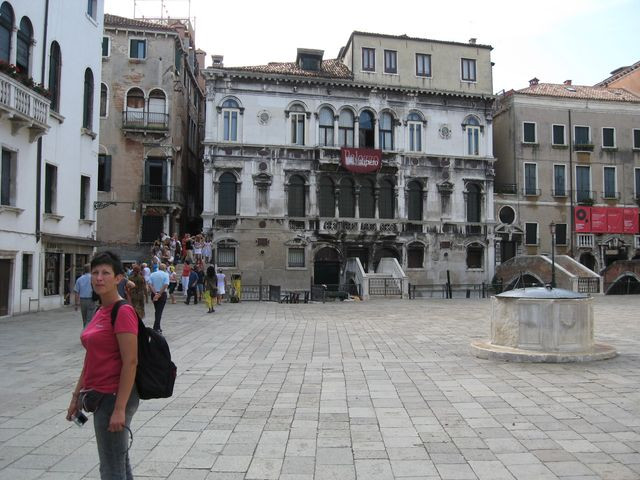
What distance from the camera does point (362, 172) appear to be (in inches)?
1357

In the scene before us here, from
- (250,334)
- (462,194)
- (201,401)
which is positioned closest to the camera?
(201,401)

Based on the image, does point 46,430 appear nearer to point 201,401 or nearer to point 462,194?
point 201,401

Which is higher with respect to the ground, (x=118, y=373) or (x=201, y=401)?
(x=118, y=373)

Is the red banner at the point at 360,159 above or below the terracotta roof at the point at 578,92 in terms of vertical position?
below

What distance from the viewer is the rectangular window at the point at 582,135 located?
38.7 metres

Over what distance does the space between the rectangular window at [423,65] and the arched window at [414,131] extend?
276cm

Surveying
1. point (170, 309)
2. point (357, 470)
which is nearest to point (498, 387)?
point (357, 470)

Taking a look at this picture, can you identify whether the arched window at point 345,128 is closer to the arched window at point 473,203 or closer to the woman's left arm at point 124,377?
the arched window at point 473,203

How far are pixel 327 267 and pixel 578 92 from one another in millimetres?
22958

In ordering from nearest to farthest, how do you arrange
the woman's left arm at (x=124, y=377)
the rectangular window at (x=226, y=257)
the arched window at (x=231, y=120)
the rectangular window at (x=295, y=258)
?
the woman's left arm at (x=124, y=377) → the rectangular window at (x=226, y=257) → the arched window at (x=231, y=120) → the rectangular window at (x=295, y=258)

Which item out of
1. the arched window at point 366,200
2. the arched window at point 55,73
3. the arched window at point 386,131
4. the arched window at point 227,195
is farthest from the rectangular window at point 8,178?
Result: the arched window at point 386,131

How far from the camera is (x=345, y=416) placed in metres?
6.33

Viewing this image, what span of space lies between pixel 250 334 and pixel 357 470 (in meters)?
9.27

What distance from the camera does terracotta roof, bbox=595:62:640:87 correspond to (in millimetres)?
44388
